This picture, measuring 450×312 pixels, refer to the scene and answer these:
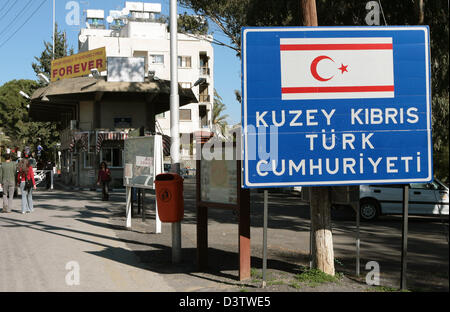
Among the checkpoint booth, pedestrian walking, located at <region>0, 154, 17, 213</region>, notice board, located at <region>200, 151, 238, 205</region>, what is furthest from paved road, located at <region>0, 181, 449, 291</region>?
the checkpoint booth

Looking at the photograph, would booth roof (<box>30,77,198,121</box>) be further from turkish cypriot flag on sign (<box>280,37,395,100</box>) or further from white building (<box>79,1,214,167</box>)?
turkish cypriot flag on sign (<box>280,37,395,100</box>)

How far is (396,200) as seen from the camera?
1539 cm

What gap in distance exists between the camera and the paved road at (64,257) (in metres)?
6.96

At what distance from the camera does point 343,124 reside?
6852 mm

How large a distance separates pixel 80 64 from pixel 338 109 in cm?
3477

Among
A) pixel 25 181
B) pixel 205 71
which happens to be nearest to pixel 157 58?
pixel 205 71

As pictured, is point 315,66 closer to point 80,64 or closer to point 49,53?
point 80,64

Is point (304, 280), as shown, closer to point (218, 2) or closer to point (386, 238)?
point (386, 238)

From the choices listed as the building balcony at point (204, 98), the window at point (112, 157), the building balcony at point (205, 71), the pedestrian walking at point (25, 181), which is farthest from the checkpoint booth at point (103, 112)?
the building balcony at point (205, 71)

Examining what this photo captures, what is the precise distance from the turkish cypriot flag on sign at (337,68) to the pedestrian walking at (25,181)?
11.4 m

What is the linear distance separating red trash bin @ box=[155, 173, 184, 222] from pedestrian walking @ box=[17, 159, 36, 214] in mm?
8812

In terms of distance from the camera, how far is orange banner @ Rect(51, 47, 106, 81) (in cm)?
3709
